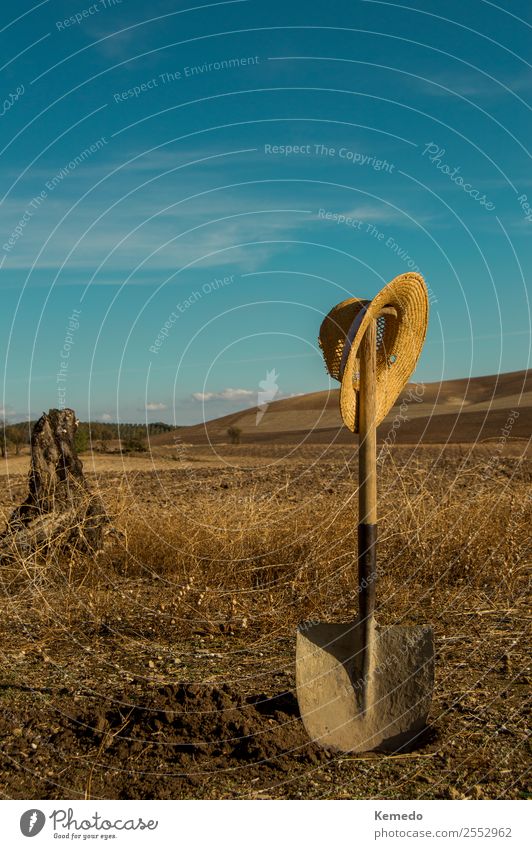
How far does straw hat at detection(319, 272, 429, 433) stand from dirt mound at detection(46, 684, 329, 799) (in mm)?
1480

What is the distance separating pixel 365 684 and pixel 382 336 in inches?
71.2

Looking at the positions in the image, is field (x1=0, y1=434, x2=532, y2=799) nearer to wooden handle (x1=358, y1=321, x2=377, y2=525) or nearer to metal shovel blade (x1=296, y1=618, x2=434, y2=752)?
metal shovel blade (x1=296, y1=618, x2=434, y2=752)

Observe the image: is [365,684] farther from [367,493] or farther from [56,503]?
[56,503]

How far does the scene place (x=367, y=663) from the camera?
4160 mm

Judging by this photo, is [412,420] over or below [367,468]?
over

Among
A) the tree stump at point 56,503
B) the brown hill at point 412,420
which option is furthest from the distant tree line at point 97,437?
the tree stump at point 56,503

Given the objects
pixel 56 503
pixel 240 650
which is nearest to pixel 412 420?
pixel 56 503

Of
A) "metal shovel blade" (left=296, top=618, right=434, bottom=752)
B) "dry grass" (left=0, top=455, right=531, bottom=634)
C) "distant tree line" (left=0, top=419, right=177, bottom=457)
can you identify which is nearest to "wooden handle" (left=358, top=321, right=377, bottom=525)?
"metal shovel blade" (left=296, top=618, right=434, bottom=752)

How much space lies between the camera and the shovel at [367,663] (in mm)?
4001

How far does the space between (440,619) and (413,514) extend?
3.76 feet

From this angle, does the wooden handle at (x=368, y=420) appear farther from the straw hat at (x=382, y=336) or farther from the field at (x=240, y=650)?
the field at (x=240, y=650)

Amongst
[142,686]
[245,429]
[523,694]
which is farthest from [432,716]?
[245,429]

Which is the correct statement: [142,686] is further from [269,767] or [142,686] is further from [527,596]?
[527,596]

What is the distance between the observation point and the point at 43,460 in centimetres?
733
